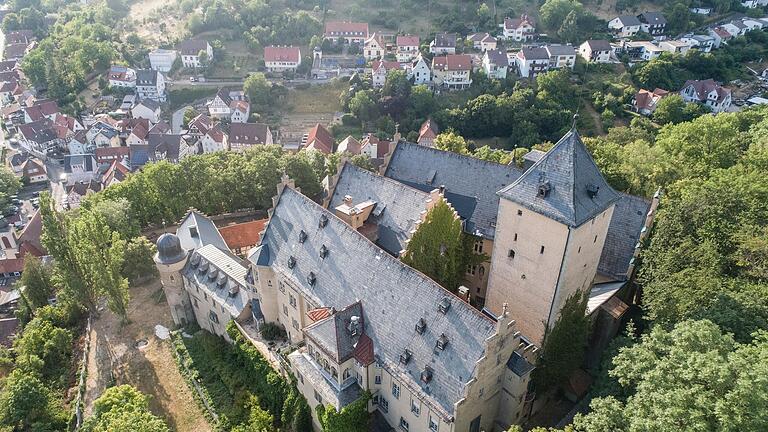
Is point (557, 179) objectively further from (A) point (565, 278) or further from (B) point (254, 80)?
(B) point (254, 80)

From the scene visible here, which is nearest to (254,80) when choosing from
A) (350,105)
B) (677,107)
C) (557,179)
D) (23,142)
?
(350,105)

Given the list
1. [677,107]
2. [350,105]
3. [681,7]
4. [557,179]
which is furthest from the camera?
[681,7]

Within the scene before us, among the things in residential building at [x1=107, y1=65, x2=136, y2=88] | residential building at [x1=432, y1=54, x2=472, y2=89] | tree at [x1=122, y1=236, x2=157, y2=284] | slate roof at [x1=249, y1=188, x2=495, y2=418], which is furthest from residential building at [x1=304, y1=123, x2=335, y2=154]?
slate roof at [x1=249, y1=188, x2=495, y2=418]

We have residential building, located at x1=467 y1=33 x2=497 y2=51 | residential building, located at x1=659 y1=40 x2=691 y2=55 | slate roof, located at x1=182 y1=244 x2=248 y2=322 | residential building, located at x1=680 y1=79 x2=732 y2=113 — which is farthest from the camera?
residential building, located at x1=467 y1=33 x2=497 y2=51

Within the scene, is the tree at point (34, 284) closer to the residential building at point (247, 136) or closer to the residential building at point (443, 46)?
the residential building at point (247, 136)

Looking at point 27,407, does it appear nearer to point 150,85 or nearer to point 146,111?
point 146,111

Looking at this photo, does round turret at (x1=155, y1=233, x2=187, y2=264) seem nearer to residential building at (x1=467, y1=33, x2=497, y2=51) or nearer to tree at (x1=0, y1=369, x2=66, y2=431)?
tree at (x1=0, y1=369, x2=66, y2=431)

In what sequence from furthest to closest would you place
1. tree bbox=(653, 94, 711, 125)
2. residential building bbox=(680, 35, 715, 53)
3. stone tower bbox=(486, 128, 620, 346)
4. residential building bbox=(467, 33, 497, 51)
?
1. residential building bbox=(467, 33, 497, 51)
2. residential building bbox=(680, 35, 715, 53)
3. tree bbox=(653, 94, 711, 125)
4. stone tower bbox=(486, 128, 620, 346)
